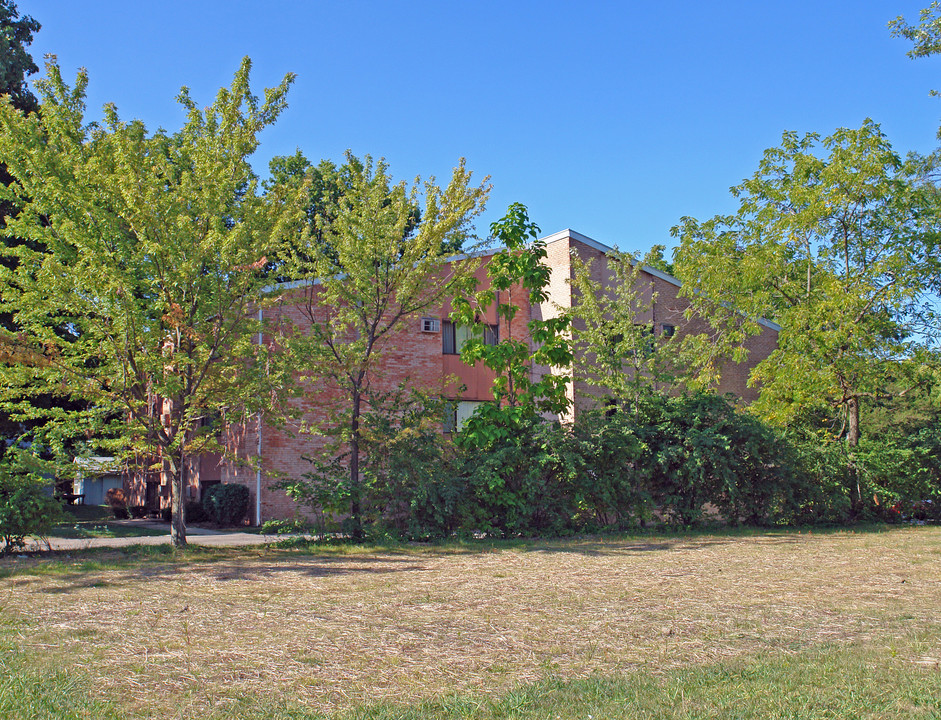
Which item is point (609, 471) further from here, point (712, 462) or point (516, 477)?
point (712, 462)

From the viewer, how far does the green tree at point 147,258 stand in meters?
10.8

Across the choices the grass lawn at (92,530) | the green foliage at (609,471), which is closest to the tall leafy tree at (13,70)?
the grass lawn at (92,530)

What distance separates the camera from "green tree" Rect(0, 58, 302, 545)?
1078 cm

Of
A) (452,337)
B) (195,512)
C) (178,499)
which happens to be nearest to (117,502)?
(195,512)

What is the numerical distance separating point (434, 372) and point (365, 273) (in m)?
8.21

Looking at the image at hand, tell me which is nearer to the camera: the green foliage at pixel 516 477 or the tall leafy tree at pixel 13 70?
the green foliage at pixel 516 477

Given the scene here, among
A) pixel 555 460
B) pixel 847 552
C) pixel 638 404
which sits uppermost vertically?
pixel 638 404

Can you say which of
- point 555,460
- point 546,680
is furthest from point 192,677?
point 555,460

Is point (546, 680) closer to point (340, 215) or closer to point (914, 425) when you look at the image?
point (340, 215)

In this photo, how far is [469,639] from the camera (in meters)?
6.07

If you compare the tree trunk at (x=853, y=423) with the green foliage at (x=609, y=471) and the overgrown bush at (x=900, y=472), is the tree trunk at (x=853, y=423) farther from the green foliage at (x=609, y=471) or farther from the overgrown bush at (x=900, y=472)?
the green foliage at (x=609, y=471)

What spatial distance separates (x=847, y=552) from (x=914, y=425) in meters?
8.42

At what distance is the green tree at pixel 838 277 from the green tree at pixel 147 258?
11735mm

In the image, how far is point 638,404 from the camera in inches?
668
